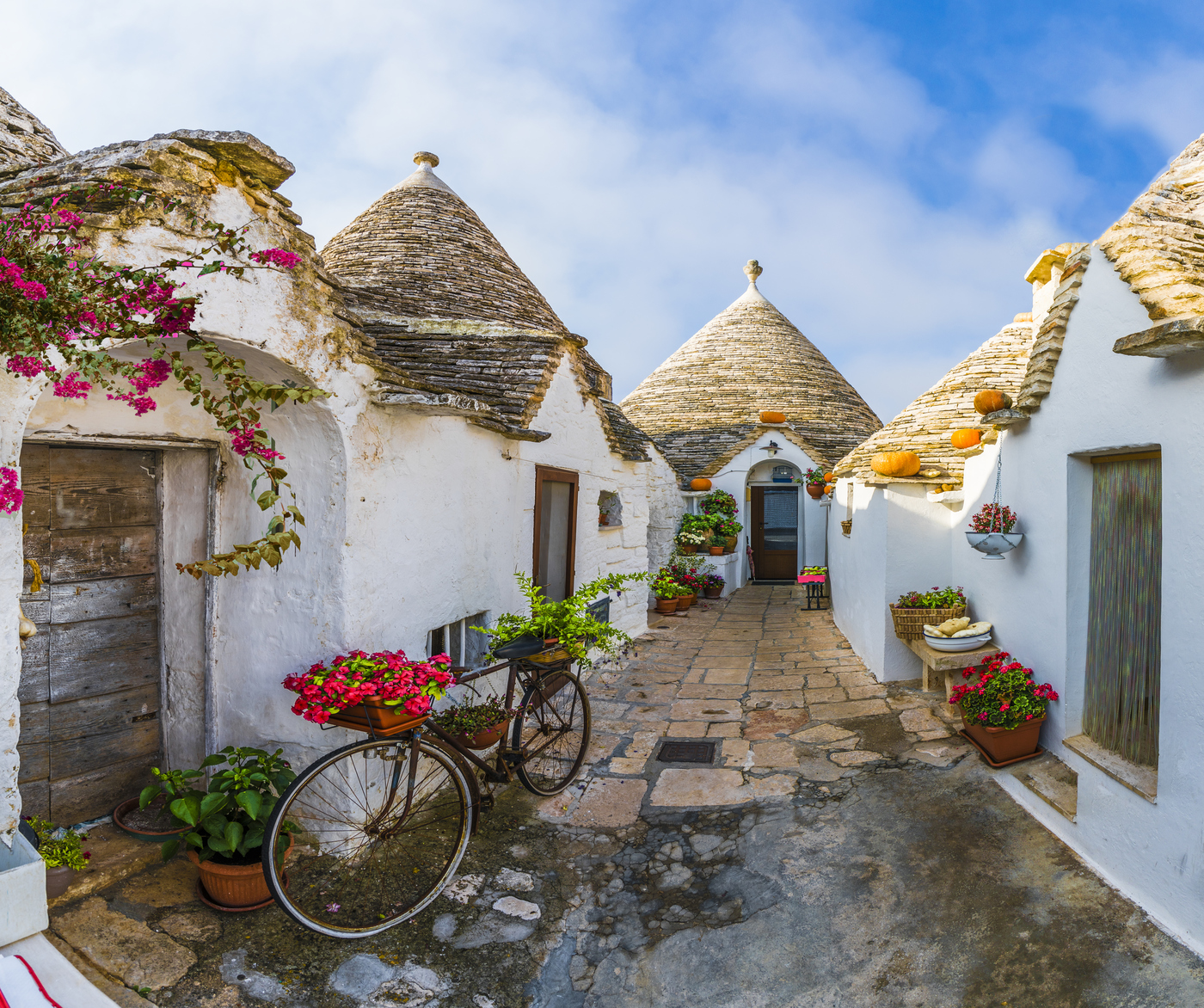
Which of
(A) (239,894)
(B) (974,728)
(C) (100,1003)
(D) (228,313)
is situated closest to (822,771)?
(B) (974,728)

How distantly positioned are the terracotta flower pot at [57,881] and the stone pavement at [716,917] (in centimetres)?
14

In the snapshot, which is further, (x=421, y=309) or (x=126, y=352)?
A: (x=421, y=309)

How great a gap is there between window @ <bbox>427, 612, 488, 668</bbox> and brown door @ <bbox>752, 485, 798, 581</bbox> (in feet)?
33.1

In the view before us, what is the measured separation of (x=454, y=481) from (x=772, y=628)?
20.4 ft

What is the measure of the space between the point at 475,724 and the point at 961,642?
12.5 ft

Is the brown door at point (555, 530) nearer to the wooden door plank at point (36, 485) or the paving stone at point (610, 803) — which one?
the paving stone at point (610, 803)

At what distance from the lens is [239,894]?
2963 millimetres

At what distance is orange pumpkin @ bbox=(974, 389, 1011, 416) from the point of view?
4.62m

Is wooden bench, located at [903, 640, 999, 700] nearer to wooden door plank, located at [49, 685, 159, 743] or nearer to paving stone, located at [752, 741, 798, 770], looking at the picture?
paving stone, located at [752, 741, 798, 770]

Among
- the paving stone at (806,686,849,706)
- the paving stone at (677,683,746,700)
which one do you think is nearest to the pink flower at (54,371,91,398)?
the paving stone at (677,683,746,700)

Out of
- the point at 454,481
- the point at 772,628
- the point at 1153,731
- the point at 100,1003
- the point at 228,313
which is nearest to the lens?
the point at 100,1003

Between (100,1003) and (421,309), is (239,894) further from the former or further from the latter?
(421,309)

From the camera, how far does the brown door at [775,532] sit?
46.9 ft

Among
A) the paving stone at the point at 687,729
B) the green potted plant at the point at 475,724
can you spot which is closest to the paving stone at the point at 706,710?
the paving stone at the point at 687,729
